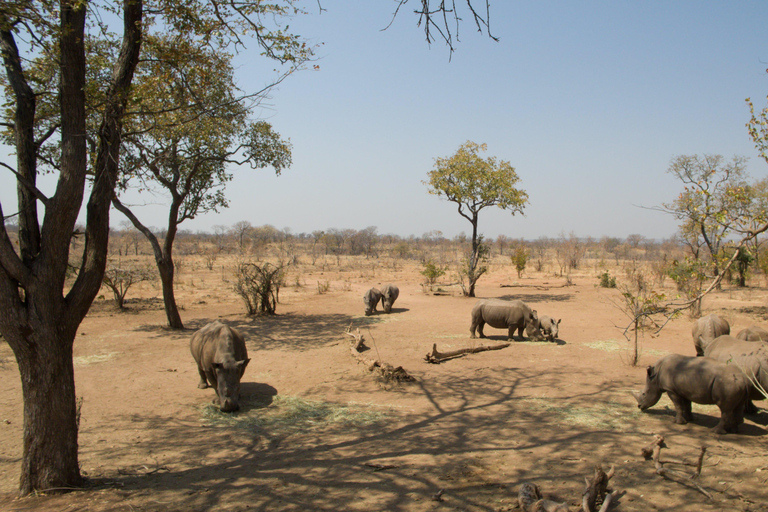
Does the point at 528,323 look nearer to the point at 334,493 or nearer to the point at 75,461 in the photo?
the point at 334,493

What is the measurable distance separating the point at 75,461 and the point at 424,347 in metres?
8.86

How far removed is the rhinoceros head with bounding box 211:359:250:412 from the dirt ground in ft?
1.03

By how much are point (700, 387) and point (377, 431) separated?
15.6 ft

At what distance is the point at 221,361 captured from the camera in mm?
8203

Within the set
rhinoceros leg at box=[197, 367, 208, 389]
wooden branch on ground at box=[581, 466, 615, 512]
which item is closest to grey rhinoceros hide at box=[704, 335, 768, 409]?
wooden branch on ground at box=[581, 466, 615, 512]

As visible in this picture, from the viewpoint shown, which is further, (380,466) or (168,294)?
(168,294)

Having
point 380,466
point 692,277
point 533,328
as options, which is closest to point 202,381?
point 380,466

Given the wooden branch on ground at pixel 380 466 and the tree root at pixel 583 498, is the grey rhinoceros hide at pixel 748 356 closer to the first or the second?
the tree root at pixel 583 498

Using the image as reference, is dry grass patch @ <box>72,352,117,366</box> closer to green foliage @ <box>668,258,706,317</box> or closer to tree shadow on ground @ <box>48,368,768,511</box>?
tree shadow on ground @ <box>48,368,768,511</box>

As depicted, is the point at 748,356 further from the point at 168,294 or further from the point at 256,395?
the point at 168,294

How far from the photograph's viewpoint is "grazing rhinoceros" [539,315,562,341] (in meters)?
13.1

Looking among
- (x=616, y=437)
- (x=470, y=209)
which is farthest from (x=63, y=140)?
(x=470, y=209)

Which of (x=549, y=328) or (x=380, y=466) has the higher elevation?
(x=549, y=328)

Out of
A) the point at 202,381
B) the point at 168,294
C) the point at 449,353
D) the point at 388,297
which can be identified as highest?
Result: the point at 168,294
